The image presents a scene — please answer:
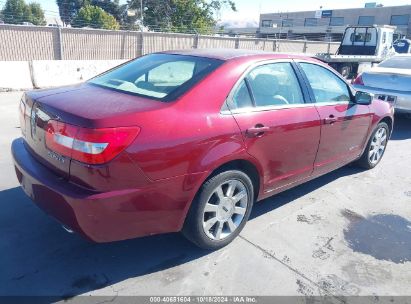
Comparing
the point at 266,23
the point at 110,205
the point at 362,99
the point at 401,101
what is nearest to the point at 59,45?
the point at 401,101

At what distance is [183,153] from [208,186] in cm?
40

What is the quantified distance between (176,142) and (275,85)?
1.37 meters

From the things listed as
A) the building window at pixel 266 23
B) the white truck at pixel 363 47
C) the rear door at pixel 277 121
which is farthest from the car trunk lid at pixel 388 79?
the building window at pixel 266 23

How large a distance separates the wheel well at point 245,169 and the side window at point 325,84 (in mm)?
1152

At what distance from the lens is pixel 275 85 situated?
3469 millimetres

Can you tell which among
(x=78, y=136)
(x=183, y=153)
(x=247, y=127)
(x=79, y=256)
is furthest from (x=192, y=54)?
(x=79, y=256)

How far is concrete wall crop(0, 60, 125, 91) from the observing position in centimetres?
976

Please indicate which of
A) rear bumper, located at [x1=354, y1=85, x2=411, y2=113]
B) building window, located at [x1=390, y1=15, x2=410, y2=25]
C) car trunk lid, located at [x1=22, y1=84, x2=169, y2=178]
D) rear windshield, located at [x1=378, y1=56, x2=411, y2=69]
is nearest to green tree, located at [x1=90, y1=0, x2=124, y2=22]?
building window, located at [x1=390, y1=15, x2=410, y2=25]

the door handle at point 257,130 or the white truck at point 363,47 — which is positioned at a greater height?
the white truck at point 363,47

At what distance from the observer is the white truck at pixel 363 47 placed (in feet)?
50.3

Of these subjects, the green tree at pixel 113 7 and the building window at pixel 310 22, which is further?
the building window at pixel 310 22

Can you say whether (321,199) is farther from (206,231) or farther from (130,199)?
(130,199)

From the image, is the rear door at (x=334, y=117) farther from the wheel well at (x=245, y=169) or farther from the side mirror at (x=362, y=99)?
the wheel well at (x=245, y=169)

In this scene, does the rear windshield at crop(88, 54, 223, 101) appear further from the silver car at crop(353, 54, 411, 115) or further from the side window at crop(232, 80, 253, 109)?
the silver car at crop(353, 54, 411, 115)
